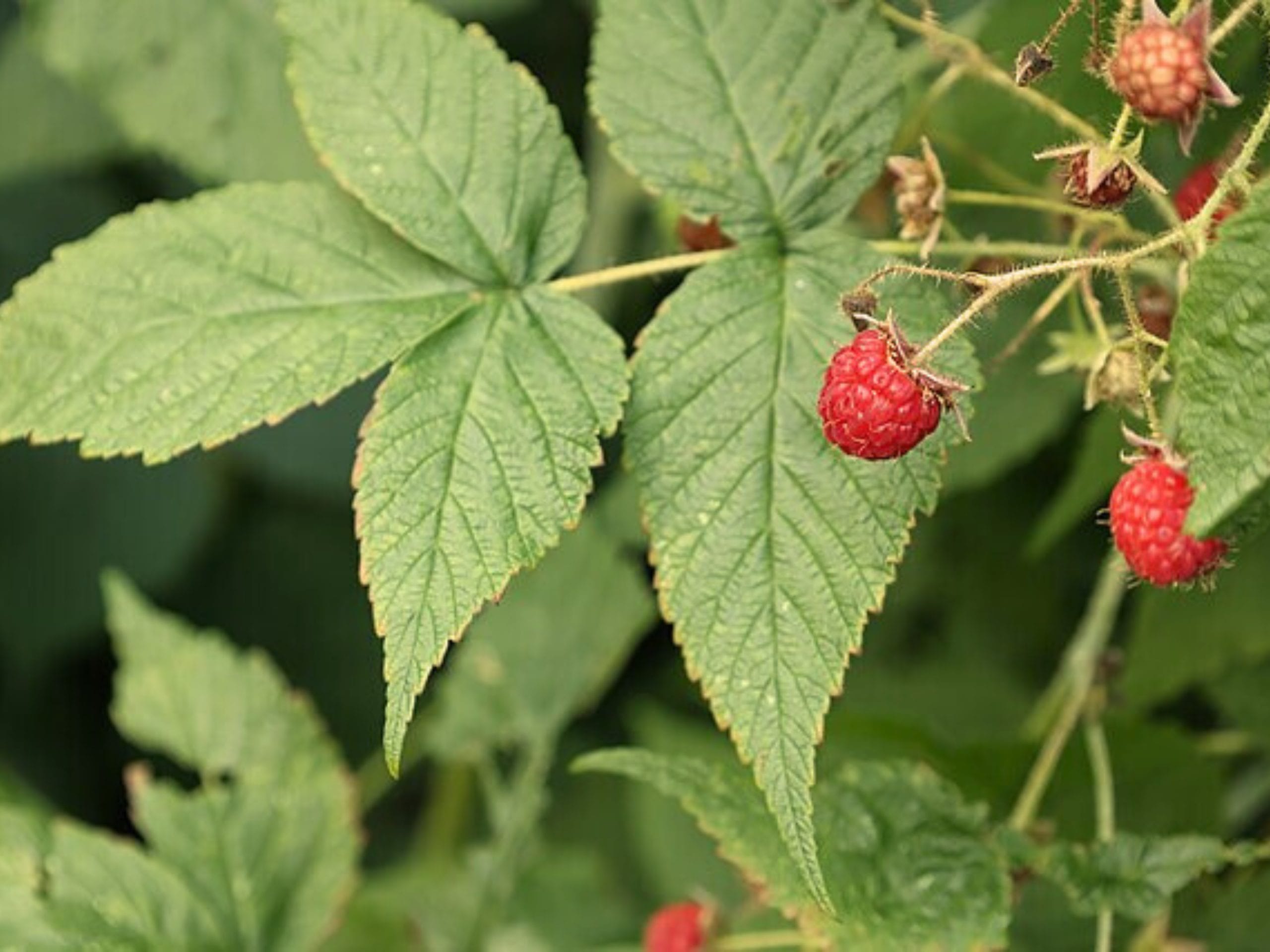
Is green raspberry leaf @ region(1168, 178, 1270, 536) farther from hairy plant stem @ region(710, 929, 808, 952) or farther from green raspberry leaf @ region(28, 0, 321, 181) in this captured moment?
green raspberry leaf @ region(28, 0, 321, 181)

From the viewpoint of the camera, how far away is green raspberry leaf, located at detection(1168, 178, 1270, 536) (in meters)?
1.13

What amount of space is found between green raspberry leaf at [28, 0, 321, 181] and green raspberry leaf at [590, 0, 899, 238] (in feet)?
2.82

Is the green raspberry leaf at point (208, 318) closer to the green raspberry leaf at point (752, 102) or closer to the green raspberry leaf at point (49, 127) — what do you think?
the green raspberry leaf at point (752, 102)

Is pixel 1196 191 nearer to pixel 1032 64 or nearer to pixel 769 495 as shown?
pixel 1032 64

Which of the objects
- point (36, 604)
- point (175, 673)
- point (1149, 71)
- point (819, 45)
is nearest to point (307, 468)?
point (36, 604)

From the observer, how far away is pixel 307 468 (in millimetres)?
3350

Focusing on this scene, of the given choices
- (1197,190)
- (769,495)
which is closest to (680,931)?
(769,495)

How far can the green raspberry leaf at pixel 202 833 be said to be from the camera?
1882 mm

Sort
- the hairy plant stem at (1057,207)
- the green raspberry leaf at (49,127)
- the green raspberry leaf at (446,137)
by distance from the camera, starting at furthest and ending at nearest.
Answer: the green raspberry leaf at (49,127) → the green raspberry leaf at (446,137) → the hairy plant stem at (1057,207)

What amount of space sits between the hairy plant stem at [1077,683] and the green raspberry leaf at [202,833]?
700mm

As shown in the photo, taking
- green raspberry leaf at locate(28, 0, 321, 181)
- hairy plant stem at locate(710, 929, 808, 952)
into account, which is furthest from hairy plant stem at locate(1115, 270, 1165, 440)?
green raspberry leaf at locate(28, 0, 321, 181)

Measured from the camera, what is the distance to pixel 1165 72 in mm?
1186

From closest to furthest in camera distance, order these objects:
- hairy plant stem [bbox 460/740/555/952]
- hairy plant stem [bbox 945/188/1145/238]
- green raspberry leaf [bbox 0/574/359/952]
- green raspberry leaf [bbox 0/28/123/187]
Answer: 1. hairy plant stem [bbox 945/188/1145/238]
2. green raspberry leaf [bbox 0/574/359/952]
3. hairy plant stem [bbox 460/740/555/952]
4. green raspberry leaf [bbox 0/28/123/187]

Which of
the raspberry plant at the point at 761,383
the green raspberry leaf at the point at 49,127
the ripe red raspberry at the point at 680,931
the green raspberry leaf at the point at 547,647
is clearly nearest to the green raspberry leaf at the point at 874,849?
the raspberry plant at the point at 761,383
